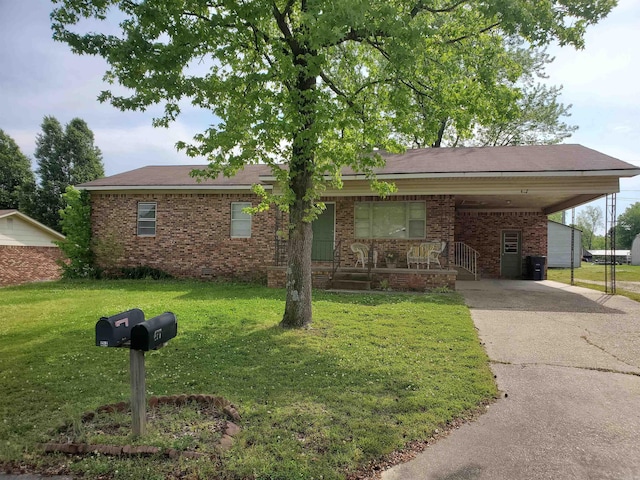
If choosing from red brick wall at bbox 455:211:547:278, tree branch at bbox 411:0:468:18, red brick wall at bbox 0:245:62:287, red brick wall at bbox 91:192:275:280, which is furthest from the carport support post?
A: red brick wall at bbox 0:245:62:287

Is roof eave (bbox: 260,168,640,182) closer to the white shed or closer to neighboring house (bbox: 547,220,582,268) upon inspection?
neighboring house (bbox: 547,220,582,268)

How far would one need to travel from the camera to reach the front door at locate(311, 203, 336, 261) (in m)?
13.9

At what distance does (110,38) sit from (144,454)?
568cm

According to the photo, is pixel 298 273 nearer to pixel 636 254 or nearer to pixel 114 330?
pixel 114 330

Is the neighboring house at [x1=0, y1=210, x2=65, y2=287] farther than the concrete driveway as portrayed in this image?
Yes

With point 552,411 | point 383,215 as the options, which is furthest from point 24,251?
point 552,411

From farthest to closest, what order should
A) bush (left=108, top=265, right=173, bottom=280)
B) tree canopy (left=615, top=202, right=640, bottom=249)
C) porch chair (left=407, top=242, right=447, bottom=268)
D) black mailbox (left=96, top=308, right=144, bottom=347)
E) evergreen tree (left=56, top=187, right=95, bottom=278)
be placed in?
1. tree canopy (left=615, top=202, right=640, bottom=249)
2. evergreen tree (left=56, top=187, right=95, bottom=278)
3. bush (left=108, top=265, right=173, bottom=280)
4. porch chair (left=407, top=242, right=447, bottom=268)
5. black mailbox (left=96, top=308, right=144, bottom=347)

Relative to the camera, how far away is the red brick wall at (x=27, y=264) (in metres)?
16.5

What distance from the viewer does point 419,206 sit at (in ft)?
43.8

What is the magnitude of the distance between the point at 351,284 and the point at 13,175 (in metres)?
33.1

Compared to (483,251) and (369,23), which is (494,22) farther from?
(483,251)

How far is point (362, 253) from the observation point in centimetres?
1296

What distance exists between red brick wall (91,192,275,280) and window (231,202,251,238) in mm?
148

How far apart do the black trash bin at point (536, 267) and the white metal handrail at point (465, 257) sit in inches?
87.2
